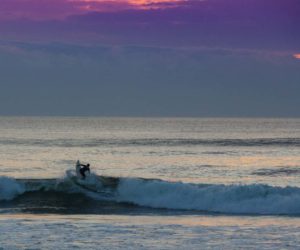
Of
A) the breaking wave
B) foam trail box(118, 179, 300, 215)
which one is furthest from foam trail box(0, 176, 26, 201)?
foam trail box(118, 179, 300, 215)

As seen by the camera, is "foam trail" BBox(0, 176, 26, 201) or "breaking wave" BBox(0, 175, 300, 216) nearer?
"breaking wave" BBox(0, 175, 300, 216)

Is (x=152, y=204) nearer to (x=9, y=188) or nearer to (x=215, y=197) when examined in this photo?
(x=215, y=197)

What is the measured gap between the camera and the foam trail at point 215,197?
27964mm

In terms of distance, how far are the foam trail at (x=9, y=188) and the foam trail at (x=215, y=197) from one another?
4693 millimetres

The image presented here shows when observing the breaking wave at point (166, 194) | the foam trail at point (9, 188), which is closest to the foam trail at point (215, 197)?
the breaking wave at point (166, 194)

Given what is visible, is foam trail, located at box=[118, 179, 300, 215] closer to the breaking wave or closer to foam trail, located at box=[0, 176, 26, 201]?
the breaking wave

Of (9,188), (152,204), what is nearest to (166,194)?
(152,204)

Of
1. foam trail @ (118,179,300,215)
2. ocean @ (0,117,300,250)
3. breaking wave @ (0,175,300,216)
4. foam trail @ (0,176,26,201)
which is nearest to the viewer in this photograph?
ocean @ (0,117,300,250)

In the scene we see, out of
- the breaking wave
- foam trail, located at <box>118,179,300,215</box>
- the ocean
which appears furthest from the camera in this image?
the breaking wave

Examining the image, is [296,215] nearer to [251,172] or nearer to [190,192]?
[190,192]

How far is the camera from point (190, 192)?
3072cm

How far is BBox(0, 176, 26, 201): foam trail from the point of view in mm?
32213

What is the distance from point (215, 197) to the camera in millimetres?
29688

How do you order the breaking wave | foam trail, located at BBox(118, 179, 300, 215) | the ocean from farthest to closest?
the breaking wave, foam trail, located at BBox(118, 179, 300, 215), the ocean
